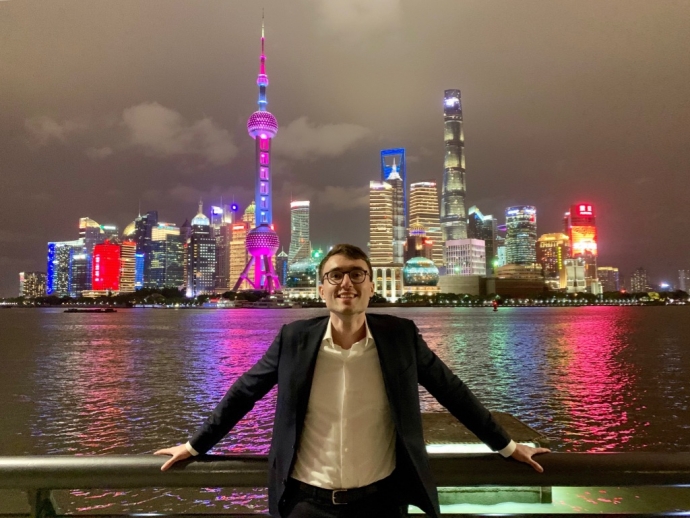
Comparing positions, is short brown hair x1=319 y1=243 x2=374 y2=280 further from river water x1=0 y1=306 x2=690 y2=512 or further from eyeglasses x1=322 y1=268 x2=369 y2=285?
river water x1=0 y1=306 x2=690 y2=512

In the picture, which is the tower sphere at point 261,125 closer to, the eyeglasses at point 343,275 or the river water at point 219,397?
the river water at point 219,397

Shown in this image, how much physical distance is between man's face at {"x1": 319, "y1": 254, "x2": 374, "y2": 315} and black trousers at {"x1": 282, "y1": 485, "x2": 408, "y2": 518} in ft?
2.53

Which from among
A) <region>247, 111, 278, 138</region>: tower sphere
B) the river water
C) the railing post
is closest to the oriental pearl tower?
<region>247, 111, 278, 138</region>: tower sphere

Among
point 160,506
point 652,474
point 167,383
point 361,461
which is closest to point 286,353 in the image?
point 361,461

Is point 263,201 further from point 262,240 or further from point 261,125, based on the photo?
point 261,125

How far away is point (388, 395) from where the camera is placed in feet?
7.68

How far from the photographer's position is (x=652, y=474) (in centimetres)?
238

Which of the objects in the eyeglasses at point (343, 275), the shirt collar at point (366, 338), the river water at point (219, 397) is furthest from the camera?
the river water at point (219, 397)

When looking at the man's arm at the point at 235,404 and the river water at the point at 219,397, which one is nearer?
the man's arm at the point at 235,404

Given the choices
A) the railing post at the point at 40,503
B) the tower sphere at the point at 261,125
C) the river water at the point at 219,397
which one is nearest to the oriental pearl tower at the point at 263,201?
the tower sphere at the point at 261,125

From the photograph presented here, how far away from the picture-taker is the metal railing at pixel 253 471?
2.36m

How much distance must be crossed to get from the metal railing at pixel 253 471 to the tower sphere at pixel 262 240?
160212 mm

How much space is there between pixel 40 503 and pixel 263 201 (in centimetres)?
16260

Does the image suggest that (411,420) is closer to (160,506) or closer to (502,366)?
(160,506)
